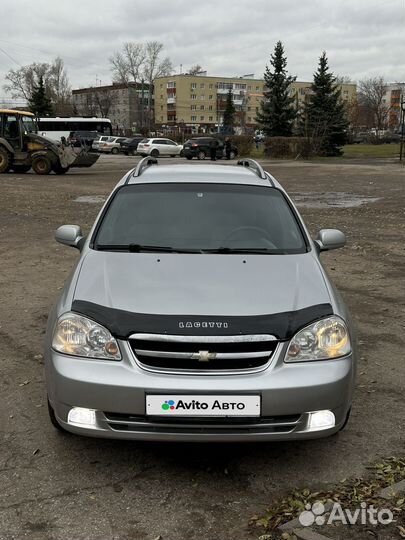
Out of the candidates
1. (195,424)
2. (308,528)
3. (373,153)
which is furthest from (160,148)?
(308,528)

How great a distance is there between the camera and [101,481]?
3.11 meters

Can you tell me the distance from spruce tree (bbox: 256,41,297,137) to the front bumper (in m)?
53.7

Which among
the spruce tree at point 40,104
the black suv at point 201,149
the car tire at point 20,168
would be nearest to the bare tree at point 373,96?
the spruce tree at point 40,104

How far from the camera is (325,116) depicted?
48469mm

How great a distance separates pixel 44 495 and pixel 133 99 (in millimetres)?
119346

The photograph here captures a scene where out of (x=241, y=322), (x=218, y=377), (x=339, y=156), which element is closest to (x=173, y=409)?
(x=218, y=377)

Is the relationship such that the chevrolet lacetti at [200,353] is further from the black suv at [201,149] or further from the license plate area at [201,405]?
the black suv at [201,149]

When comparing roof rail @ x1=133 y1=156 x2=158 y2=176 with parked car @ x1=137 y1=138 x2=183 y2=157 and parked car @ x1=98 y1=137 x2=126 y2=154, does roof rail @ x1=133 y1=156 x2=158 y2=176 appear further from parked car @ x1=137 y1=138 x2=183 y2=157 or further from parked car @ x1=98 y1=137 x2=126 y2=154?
parked car @ x1=98 y1=137 x2=126 y2=154

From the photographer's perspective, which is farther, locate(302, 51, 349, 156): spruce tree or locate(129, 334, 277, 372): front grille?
locate(302, 51, 349, 156): spruce tree

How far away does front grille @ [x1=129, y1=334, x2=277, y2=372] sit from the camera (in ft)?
9.57

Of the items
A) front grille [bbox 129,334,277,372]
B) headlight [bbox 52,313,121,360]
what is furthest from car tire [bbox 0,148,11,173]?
front grille [bbox 129,334,277,372]

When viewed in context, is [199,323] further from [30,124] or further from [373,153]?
[373,153]

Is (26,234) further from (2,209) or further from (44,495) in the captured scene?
(44,495)

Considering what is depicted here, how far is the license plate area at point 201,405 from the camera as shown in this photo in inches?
112
